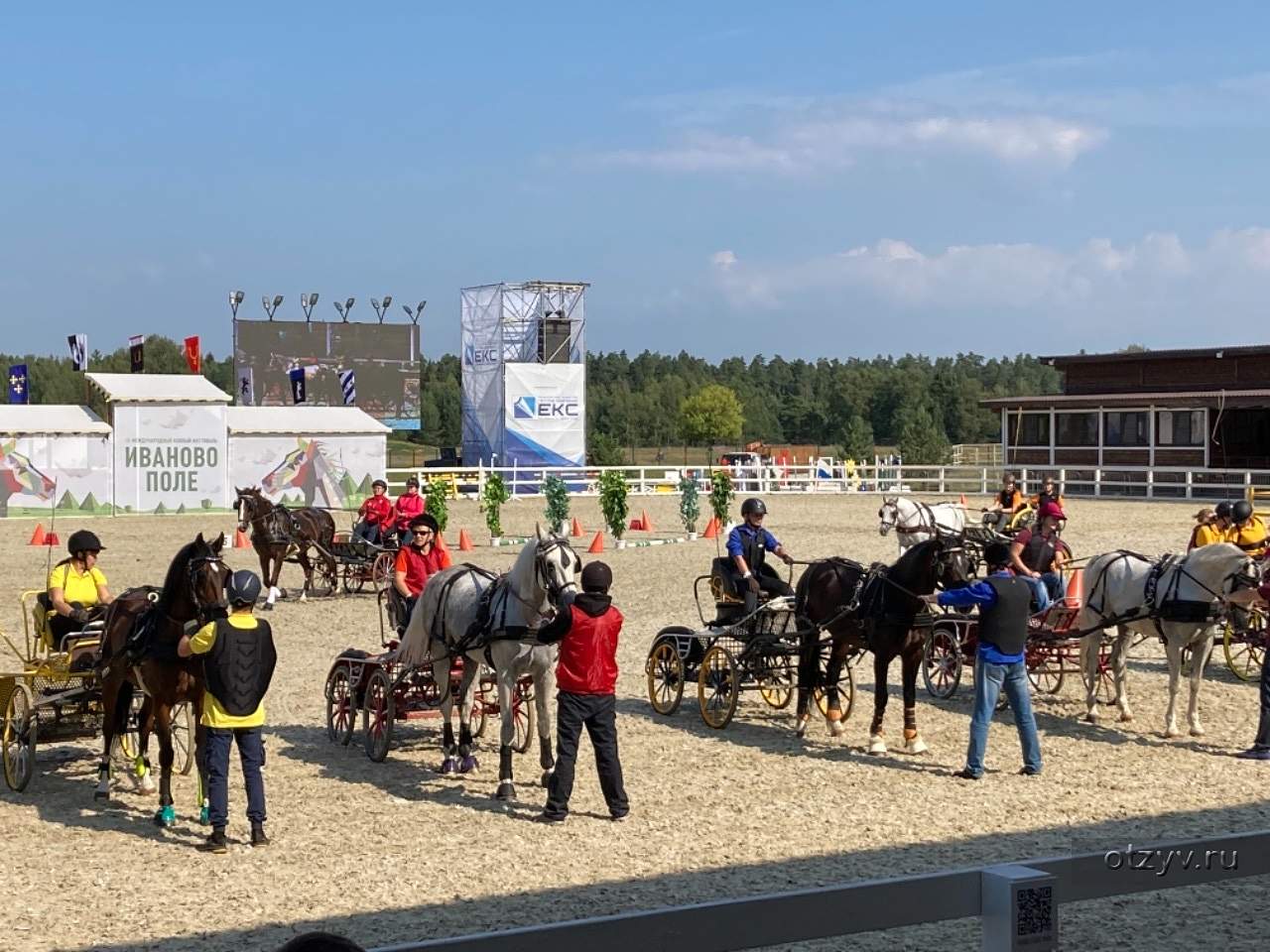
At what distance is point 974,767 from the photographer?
35.0 ft

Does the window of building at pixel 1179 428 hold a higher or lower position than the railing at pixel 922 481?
higher

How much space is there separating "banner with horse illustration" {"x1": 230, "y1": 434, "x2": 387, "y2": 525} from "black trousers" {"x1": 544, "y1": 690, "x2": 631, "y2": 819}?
34.0 m

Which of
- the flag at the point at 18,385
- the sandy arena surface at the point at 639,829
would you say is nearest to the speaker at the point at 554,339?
the flag at the point at 18,385

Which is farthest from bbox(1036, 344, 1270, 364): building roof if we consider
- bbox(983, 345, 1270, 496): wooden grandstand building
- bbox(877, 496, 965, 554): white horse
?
bbox(877, 496, 965, 554): white horse

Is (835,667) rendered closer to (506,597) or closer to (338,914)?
(506,597)

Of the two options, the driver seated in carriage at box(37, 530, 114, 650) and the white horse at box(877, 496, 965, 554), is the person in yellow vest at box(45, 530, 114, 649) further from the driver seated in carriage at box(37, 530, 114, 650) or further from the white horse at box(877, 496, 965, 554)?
the white horse at box(877, 496, 965, 554)

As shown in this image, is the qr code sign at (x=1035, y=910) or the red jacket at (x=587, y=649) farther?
the red jacket at (x=587, y=649)

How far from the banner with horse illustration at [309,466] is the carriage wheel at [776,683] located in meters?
A: 30.3

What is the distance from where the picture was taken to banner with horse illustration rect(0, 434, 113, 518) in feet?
129

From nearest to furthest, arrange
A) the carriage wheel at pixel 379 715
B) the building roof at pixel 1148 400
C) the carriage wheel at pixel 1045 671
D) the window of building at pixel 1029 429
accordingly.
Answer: the carriage wheel at pixel 379 715
the carriage wheel at pixel 1045 671
the building roof at pixel 1148 400
the window of building at pixel 1029 429

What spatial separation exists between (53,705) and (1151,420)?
38290 millimetres

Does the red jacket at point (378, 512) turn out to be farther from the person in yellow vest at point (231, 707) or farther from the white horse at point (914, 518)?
the person in yellow vest at point (231, 707)

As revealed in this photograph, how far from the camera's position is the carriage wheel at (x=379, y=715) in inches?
440

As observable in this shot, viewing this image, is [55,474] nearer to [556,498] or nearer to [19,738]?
[556,498]
